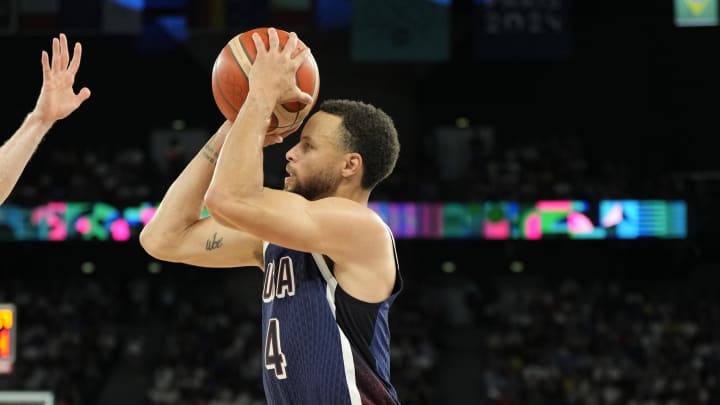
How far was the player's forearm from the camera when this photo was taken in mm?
3832

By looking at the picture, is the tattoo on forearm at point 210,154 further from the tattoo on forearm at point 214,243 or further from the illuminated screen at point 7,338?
the illuminated screen at point 7,338

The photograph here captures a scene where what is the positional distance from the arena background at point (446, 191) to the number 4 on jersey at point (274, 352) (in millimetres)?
13213

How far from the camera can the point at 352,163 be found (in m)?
3.36

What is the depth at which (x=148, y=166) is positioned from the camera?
2070cm

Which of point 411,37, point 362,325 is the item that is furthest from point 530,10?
point 362,325

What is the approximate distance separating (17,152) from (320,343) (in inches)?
61.3

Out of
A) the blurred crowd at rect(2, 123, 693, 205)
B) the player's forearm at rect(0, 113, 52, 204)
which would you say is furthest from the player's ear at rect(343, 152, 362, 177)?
the blurred crowd at rect(2, 123, 693, 205)

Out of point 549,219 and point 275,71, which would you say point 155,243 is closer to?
point 275,71

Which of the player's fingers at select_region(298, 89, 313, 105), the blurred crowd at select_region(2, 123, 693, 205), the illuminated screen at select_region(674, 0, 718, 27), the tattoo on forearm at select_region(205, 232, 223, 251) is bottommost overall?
the blurred crowd at select_region(2, 123, 693, 205)

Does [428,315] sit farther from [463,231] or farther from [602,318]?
[602,318]

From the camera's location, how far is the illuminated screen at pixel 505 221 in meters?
18.7

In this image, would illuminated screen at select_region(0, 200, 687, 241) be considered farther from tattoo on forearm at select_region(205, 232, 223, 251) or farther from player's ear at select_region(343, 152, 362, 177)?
player's ear at select_region(343, 152, 362, 177)

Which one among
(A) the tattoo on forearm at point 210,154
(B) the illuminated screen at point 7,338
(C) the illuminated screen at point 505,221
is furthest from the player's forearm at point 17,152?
(C) the illuminated screen at point 505,221

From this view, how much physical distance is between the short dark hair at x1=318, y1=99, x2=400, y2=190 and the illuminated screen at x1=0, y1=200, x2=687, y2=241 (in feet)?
50.0
